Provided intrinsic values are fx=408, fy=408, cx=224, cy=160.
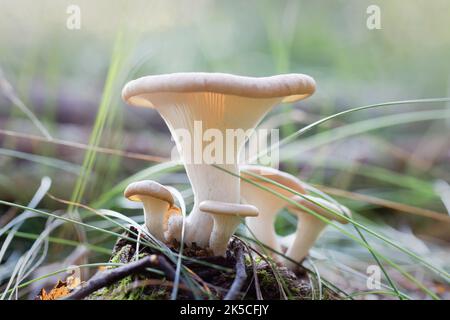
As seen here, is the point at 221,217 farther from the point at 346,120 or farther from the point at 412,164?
the point at 346,120

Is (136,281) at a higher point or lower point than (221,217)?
lower

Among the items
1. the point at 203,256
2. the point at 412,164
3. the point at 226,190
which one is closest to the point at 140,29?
the point at 226,190

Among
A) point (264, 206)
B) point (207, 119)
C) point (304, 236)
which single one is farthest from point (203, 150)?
point (304, 236)

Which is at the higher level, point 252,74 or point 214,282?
point 252,74

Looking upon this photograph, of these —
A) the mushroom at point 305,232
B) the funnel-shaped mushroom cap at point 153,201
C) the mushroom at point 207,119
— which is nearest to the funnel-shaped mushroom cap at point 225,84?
the mushroom at point 207,119

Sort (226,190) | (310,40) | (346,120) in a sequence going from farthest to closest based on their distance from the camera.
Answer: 1. (310,40)
2. (346,120)
3. (226,190)

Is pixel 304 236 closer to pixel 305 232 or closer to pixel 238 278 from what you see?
pixel 305 232
